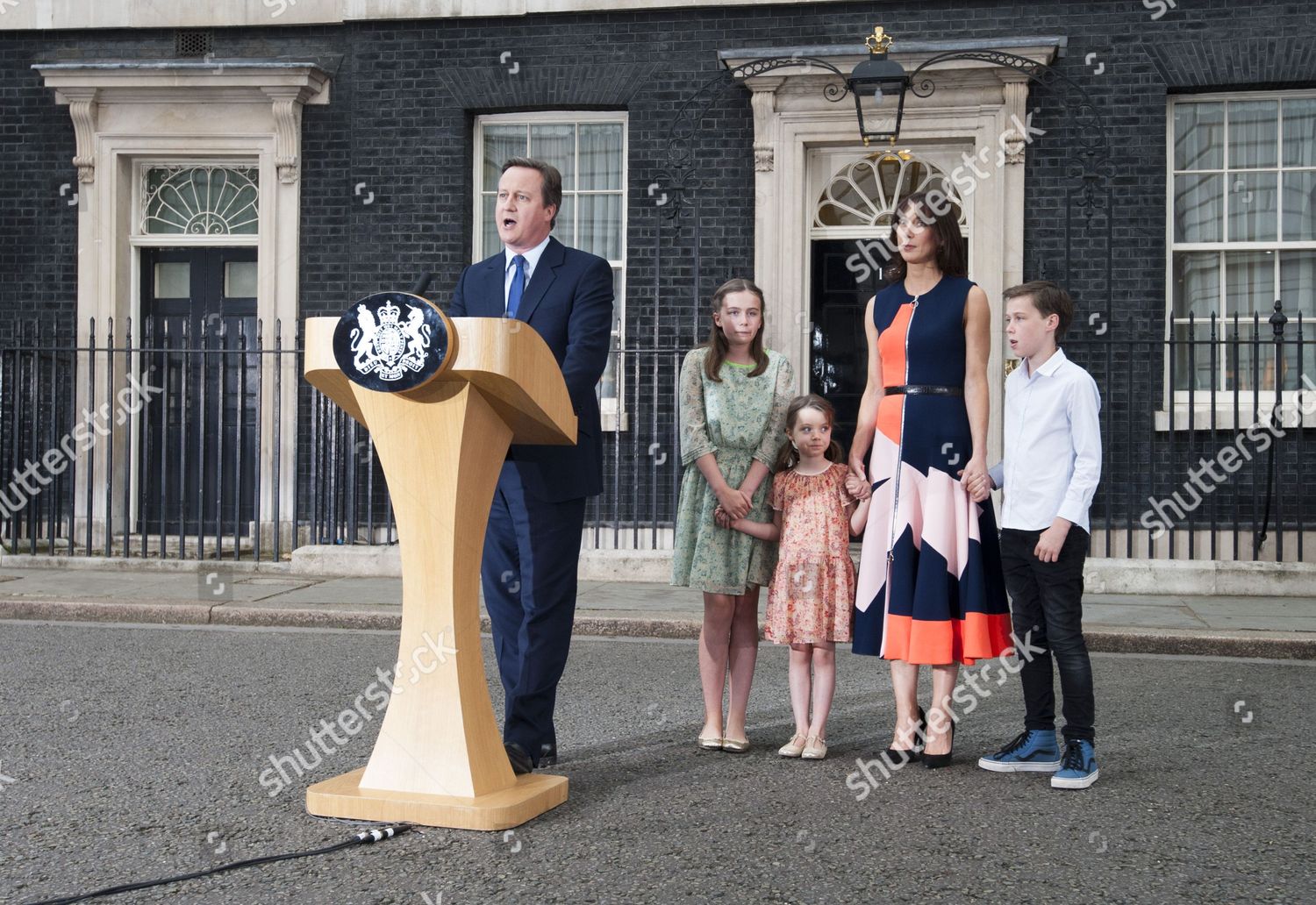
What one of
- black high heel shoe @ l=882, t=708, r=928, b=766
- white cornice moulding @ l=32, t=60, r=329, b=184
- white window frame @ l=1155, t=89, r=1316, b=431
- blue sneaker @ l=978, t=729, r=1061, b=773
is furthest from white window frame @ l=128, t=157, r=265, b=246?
blue sneaker @ l=978, t=729, r=1061, b=773

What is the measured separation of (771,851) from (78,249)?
10468 mm

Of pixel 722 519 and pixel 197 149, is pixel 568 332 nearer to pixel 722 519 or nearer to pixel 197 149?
pixel 722 519

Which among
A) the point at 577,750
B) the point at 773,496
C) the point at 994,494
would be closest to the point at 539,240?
the point at 773,496

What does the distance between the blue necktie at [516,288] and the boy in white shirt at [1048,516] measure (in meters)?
1.63

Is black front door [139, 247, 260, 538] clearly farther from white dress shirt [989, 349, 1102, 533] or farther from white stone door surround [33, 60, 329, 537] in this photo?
white dress shirt [989, 349, 1102, 533]

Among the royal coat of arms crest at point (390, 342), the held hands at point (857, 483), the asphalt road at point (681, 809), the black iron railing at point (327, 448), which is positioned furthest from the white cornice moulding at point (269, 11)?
the royal coat of arms crest at point (390, 342)

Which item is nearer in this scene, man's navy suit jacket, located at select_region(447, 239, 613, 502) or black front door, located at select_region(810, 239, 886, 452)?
man's navy suit jacket, located at select_region(447, 239, 613, 502)

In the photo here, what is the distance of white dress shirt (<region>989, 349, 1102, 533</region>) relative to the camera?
15.0ft

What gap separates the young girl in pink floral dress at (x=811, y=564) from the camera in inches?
191

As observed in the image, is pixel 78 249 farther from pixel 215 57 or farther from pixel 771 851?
pixel 771 851

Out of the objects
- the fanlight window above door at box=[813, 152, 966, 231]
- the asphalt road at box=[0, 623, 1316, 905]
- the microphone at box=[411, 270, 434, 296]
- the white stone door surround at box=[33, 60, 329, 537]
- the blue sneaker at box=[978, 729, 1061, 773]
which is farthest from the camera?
the white stone door surround at box=[33, 60, 329, 537]

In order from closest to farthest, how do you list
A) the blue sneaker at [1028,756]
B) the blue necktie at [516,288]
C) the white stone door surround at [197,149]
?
the blue necktie at [516,288]
the blue sneaker at [1028,756]
the white stone door surround at [197,149]

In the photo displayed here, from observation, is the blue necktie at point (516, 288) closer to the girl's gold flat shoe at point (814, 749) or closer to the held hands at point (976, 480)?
the held hands at point (976, 480)

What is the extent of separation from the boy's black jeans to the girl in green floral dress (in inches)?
34.8
